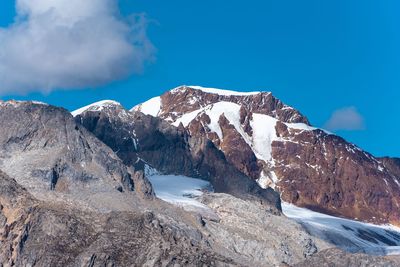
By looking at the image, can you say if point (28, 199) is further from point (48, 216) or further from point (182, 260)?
point (182, 260)

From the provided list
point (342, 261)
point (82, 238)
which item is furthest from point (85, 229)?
point (342, 261)

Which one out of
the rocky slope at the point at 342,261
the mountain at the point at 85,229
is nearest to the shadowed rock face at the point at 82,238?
the mountain at the point at 85,229

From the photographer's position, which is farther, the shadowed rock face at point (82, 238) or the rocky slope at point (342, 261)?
the shadowed rock face at point (82, 238)

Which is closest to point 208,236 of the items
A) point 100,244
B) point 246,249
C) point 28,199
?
point 246,249

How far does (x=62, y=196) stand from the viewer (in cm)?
18700

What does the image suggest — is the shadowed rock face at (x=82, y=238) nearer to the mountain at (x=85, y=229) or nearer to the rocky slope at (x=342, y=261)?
the mountain at (x=85, y=229)

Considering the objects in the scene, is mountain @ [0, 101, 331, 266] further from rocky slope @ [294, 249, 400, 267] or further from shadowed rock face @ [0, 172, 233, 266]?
rocky slope @ [294, 249, 400, 267]

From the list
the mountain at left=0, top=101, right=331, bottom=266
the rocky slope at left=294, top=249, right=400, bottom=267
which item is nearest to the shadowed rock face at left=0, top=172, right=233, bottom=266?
the mountain at left=0, top=101, right=331, bottom=266

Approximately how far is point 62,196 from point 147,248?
55.5 metres

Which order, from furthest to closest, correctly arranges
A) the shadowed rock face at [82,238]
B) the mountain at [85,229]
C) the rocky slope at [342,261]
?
the mountain at [85,229] → the shadowed rock face at [82,238] → the rocky slope at [342,261]

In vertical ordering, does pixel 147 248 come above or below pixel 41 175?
below

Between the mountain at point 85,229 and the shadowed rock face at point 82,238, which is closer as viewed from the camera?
the shadowed rock face at point 82,238

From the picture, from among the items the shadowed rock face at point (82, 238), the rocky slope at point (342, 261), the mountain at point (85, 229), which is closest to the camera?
the rocky slope at point (342, 261)

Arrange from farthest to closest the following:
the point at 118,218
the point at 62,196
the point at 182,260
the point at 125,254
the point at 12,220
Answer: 1. the point at 62,196
2. the point at 12,220
3. the point at 118,218
4. the point at 125,254
5. the point at 182,260
